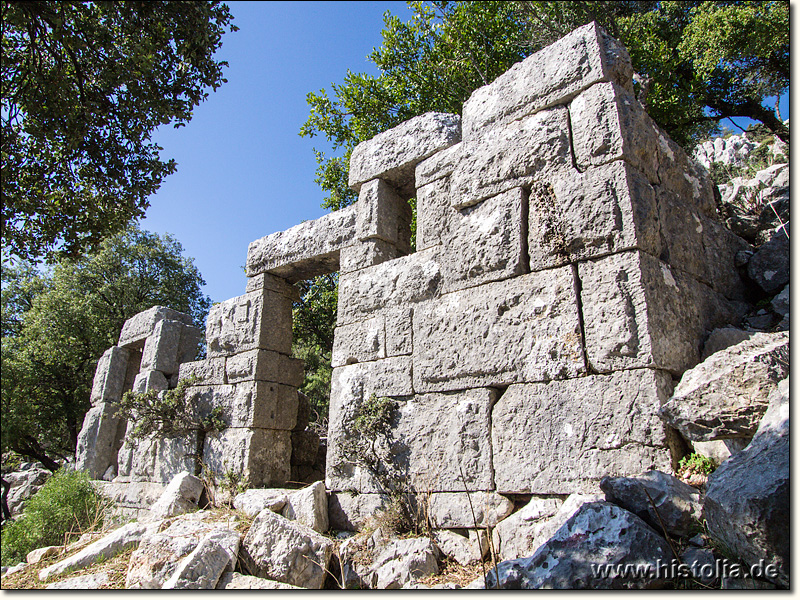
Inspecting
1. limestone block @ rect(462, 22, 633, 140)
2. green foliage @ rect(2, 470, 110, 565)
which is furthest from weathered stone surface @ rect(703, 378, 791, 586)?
green foliage @ rect(2, 470, 110, 565)

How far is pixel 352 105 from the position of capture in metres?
13.4

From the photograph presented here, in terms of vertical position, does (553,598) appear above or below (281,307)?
below

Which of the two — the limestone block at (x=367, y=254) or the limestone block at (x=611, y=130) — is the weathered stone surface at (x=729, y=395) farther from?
the limestone block at (x=367, y=254)

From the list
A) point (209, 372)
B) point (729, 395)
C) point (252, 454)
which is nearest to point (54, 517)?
point (209, 372)

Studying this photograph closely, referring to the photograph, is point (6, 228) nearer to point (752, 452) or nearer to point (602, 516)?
point (602, 516)

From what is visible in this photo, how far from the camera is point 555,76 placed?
13.8 ft

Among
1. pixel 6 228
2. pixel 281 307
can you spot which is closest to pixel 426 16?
pixel 281 307

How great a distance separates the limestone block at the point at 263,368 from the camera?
20.4 feet

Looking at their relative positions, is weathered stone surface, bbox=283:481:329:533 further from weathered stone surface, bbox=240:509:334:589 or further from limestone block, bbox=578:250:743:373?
limestone block, bbox=578:250:743:373

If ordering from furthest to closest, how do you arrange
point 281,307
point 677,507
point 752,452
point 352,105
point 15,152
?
point 352,105 → point 281,307 → point 15,152 → point 677,507 → point 752,452

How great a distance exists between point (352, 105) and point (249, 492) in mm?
10646

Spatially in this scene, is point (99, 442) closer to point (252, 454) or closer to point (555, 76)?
point (252, 454)

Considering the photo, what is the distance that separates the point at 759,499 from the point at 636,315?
1.45m

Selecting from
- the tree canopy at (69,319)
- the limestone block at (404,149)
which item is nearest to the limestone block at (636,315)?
the limestone block at (404,149)
